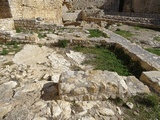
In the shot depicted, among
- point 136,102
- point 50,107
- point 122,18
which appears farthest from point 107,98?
point 122,18

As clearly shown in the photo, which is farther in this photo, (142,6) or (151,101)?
(142,6)

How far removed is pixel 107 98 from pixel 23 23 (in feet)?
24.8

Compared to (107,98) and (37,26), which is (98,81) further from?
(37,26)

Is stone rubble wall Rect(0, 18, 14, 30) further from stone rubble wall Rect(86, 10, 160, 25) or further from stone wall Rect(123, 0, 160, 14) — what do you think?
Answer: stone wall Rect(123, 0, 160, 14)

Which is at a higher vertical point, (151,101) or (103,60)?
(151,101)

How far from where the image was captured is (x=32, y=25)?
9.17 m

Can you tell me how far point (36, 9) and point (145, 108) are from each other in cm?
1225

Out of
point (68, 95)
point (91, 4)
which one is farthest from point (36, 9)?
point (68, 95)

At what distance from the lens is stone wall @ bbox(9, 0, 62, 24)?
11348 millimetres

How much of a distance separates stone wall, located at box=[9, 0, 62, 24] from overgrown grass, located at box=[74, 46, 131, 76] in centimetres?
667

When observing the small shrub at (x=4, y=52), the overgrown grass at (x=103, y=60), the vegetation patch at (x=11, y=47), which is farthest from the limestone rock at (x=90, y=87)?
the vegetation patch at (x=11, y=47)

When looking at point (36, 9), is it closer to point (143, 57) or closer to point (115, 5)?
point (143, 57)

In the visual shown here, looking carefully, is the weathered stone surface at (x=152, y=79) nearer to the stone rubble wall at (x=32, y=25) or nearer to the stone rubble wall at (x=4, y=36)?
the stone rubble wall at (x=4, y=36)

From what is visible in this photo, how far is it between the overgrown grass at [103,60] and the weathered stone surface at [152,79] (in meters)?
1.04
